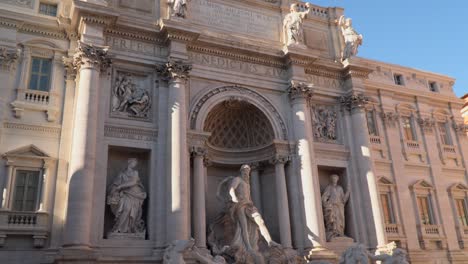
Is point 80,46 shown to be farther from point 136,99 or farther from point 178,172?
point 178,172

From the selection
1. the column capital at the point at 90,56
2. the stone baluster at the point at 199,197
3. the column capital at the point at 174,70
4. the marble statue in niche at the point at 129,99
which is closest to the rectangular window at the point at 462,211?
the stone baluster at the point at 199,197

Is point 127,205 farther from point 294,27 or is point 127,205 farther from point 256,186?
point 294,27

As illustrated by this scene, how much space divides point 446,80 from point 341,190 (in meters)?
11.0

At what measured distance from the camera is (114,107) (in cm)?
1528

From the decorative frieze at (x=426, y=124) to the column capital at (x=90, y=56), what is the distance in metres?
15.8

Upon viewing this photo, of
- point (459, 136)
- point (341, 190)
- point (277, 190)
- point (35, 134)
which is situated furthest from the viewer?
point (459, 136)

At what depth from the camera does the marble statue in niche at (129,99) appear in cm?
1541

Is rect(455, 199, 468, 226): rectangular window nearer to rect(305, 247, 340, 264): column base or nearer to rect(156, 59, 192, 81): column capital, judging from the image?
rect(305, 247, 340, 264): column base

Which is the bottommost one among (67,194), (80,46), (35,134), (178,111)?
(67,194)

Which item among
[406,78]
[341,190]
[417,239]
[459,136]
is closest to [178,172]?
[341,190]

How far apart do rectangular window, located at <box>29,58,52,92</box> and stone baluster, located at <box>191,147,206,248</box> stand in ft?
18.1

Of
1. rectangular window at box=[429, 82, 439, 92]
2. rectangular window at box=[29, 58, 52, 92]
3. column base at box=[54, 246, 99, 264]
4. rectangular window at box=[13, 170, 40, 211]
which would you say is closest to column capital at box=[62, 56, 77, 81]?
rectangular window at box=[29, 58, 52, 92]

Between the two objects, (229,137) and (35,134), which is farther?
(229,137)

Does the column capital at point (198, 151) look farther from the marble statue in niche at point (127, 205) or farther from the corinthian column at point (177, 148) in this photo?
the marble statue in niche at point (127, 205)
